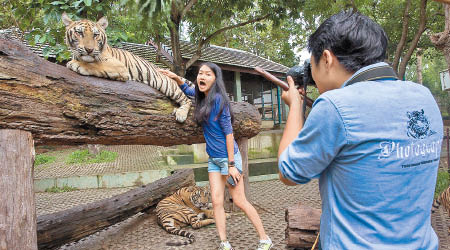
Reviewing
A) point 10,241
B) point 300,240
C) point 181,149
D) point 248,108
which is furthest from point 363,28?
point 181,149

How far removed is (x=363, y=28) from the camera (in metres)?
1.24

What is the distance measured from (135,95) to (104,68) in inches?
17.2

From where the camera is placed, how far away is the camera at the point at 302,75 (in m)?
1.60

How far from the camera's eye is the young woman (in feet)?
12.1

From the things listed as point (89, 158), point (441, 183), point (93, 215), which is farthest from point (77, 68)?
point (89, 158)

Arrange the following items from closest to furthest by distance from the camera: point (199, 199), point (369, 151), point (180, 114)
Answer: point (369, 151) < point (180, 114) < point (199, 199)

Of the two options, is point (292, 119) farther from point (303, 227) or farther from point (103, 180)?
point (103, 180)

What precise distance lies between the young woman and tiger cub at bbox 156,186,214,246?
3.41 feet

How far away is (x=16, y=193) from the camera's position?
2.37m

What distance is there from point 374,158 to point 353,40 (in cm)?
47

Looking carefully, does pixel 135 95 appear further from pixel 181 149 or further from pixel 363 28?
pixel 181 149

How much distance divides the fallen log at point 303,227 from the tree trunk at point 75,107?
1732 mm

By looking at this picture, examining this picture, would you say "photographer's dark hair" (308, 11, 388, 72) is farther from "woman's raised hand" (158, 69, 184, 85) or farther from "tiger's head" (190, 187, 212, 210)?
"tiger's head" (190, 187, 212, 210)

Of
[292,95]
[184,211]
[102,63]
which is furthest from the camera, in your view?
[184,211]
